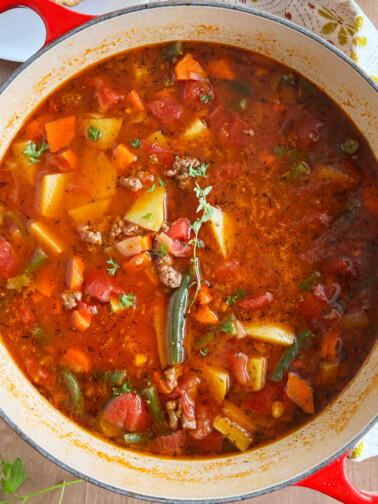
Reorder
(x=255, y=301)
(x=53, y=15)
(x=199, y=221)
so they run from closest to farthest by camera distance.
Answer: (x=53, y=15), (x=199, y=221), (x=255, y=301)

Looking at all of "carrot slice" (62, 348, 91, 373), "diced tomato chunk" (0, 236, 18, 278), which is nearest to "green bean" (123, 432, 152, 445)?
"carrot slice" (62, 348, 91, 373)

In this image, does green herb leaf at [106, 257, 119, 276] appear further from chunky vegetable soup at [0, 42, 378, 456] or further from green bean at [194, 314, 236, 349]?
green bean at [194, 314, 236, 349]

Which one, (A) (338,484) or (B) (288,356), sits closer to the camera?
(A) (338,484)

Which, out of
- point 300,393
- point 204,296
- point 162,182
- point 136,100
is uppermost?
point 136,100

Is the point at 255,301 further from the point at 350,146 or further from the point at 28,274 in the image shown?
the point at 28,274

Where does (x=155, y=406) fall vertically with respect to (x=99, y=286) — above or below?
below

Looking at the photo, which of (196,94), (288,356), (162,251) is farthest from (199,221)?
(288,356)

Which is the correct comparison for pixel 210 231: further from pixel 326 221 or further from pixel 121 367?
pixel 121 367
